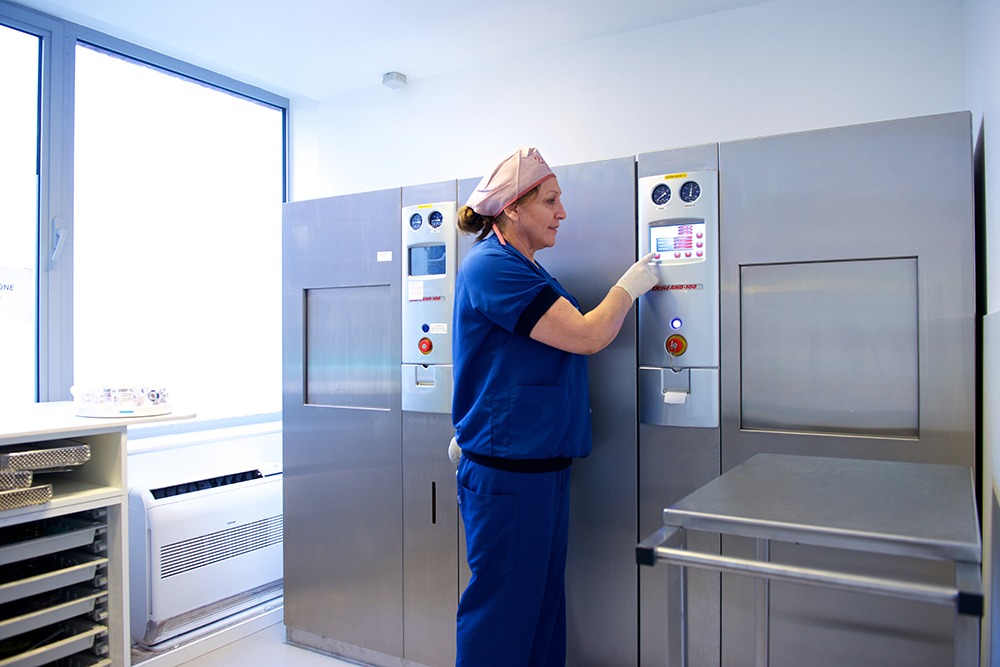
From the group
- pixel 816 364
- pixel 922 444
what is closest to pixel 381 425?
pixel 816 364

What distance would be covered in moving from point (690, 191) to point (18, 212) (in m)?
2.61

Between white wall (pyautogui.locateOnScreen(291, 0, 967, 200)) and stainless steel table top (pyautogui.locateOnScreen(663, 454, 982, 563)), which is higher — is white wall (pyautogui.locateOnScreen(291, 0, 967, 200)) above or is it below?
above

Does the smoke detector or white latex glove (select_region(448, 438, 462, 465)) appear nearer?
white latex glove (select_region(448, 438, 462, 465))

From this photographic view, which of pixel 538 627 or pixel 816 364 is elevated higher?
pixel 816 364

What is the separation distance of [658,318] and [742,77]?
1.27 metres

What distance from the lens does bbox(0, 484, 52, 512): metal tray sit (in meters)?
1.79

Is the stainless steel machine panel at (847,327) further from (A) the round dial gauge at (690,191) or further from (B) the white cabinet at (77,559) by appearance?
(B) the white cabinet at (77,559)

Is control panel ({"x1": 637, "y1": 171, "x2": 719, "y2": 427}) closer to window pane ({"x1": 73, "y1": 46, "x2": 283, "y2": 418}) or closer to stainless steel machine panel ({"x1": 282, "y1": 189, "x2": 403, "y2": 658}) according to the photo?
stainless steel machine panel ({"x1": 282, "y1": 189, "x2": 403, "y2": 658})

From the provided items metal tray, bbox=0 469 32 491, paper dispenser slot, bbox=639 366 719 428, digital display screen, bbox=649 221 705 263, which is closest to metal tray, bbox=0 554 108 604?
metal tray, bbox=0 469 32 491

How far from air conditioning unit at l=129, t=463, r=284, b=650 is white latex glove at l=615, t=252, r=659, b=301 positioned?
196 cm

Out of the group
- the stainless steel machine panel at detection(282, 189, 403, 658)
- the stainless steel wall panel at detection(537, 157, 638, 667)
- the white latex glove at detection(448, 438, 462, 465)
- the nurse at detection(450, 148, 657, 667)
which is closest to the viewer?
the nurse at detection(450, 148, 657, 667)

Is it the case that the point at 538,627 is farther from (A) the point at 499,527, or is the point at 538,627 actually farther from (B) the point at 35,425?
(B) the point at 35,425

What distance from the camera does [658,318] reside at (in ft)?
6.29

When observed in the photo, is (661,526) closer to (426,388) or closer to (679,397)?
(679,397)
